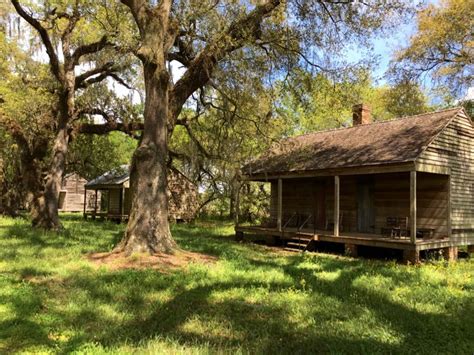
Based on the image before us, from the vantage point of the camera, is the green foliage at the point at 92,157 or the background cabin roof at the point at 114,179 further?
the green foliage at the point at 92,157

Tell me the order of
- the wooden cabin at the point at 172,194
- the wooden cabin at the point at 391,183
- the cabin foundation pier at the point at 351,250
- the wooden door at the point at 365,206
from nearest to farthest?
the wooden cabin at the point at 391,183 → the cabin foundation pier at the point at 351,250 → the wooden door at the point at 365,206 → the wooden cabin at the point at 172,194

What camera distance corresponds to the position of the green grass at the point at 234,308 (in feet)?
19.1

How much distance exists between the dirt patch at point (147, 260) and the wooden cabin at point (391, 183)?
616 centimetres

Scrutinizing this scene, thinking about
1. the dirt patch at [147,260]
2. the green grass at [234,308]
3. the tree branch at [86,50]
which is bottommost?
the green grass at [234,308]

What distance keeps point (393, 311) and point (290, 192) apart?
553 inches

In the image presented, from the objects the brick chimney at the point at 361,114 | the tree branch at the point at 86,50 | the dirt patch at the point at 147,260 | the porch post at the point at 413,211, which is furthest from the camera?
the brick chimney at the point at 361,114

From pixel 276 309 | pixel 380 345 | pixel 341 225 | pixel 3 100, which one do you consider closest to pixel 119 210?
pixel 3 100

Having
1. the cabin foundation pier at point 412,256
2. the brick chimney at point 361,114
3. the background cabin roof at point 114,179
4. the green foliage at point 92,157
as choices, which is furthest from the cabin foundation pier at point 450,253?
the green foliage at point 92,157

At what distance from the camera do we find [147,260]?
38.4 feet

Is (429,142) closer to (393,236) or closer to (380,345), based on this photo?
(393,236)

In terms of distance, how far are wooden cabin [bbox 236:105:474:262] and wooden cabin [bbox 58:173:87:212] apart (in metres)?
36.2

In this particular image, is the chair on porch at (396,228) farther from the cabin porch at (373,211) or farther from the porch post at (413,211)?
the porch post at (413,211)

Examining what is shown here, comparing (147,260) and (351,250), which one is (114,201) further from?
(147,260)

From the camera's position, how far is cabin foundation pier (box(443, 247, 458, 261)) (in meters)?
15.3
